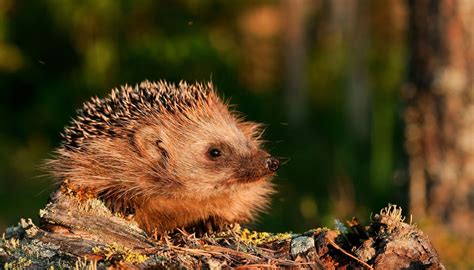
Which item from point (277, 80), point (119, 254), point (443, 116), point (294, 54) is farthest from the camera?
point (277, 80)

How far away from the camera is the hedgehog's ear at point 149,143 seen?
524cm

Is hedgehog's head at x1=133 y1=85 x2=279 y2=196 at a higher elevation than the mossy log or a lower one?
higher

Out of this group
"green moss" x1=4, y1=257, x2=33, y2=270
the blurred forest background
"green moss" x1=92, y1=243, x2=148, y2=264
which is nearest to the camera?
"green moss" x1=92, y1=243, x2=148, y2=264

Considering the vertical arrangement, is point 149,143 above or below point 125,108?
below

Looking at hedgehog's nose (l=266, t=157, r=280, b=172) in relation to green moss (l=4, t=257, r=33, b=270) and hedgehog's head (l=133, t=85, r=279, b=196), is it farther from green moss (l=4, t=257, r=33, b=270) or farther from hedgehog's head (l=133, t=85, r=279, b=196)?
green moss (l=4, t=257, r=33, b=270)

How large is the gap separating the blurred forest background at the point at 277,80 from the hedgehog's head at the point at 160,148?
2.23 meters

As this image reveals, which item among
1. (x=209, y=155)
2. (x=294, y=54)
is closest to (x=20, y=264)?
(x=209, y=155)

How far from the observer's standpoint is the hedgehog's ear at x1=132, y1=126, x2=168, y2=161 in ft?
17.2

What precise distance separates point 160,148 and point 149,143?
0.28ft

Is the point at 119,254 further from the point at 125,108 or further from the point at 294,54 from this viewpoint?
the point at 294,54

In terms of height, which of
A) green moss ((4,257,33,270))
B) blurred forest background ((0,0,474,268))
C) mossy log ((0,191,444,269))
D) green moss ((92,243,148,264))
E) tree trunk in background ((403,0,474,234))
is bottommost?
green moss ((4,257,33,270))

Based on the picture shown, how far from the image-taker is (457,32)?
8.27 metres

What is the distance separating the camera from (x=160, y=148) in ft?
17.5

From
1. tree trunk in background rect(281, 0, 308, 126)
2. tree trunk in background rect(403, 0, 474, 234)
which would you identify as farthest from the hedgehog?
tree trunk in background rect(281, 0, 308, 126)
